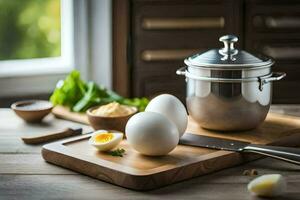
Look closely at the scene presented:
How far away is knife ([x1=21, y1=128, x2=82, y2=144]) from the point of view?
6.52ft

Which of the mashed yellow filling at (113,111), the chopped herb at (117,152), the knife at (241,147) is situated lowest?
the chopped herb at (117,152)

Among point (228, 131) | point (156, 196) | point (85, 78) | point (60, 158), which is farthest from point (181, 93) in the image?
point (156, 196)

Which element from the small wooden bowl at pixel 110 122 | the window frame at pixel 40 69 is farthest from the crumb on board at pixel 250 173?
the window frame at pixel 40 69

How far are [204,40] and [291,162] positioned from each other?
166 centimetres

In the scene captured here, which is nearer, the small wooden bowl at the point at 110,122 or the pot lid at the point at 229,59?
the pot lid at the point at 229,59

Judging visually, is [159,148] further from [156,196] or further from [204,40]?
A: [204,40]

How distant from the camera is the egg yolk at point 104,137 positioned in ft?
5.90

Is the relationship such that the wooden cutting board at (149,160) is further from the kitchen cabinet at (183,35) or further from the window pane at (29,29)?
the window pane at (29,29)

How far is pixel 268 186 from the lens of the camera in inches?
59.2

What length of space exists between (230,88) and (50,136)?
54cm

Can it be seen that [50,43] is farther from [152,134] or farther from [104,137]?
[152,134]

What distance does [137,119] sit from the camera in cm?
172

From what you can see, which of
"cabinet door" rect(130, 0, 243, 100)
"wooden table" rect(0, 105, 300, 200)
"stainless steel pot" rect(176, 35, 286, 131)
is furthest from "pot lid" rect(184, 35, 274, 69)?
"cabinet door" rect(130, 0, 243, 100)

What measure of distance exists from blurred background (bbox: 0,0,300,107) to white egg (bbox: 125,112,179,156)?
5.19 ft
